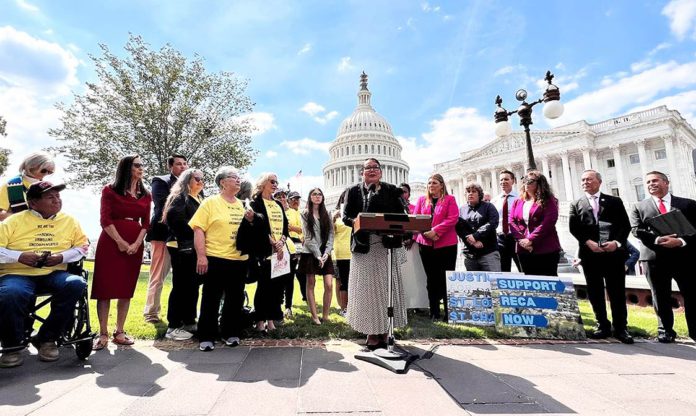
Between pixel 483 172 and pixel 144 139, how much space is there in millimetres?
57122

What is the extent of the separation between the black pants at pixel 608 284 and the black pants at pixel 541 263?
1.41 ft

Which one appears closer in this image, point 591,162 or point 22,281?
point 22,281

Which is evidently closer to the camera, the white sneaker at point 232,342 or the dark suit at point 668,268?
the white sneaker at point 232,342

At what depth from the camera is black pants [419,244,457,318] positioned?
617 centimetres

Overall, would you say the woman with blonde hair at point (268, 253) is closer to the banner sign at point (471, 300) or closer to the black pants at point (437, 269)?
the black pants at point (437, 269)

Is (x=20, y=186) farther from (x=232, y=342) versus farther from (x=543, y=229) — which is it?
(x=543, y=229)

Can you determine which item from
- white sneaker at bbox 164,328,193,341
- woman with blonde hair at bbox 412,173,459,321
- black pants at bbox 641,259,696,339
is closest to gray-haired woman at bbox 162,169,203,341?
white sneaker at bbox 164,328,193,341

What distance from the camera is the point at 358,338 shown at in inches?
188

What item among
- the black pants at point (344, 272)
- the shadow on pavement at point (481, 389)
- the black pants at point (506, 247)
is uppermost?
the black pants at point (506, 247)

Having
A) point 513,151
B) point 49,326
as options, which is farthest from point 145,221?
point 513,151

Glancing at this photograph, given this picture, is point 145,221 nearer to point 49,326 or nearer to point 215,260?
point 215,260

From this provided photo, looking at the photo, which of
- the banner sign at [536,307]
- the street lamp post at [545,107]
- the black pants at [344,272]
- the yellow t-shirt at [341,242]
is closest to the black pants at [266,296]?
the black pants at [344,272]

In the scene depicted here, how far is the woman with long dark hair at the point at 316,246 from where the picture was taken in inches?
229

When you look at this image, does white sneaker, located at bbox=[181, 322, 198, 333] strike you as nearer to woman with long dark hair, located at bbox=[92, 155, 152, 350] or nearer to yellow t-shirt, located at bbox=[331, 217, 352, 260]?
woman with long dark hair, located at bbox=[92, 155, 152, 350]
